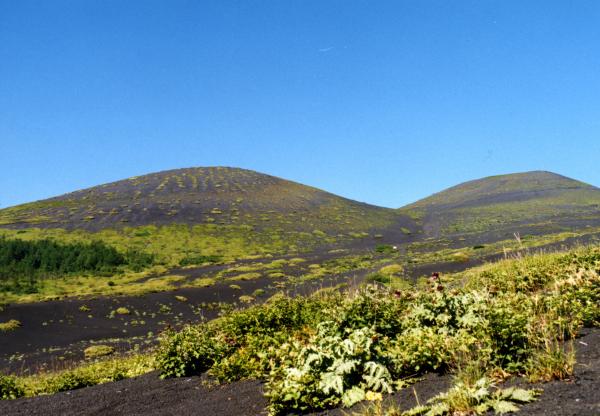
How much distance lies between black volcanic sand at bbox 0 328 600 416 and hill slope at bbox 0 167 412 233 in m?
88.5

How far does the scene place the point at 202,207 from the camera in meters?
116

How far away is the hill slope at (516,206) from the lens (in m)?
98.2

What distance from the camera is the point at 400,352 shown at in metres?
7.47

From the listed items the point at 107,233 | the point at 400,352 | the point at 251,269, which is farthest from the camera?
the point at 107,233

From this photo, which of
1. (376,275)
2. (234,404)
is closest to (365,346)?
(234,404)

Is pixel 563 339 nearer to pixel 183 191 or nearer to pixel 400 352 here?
pixel 400 352

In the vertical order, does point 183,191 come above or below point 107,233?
above

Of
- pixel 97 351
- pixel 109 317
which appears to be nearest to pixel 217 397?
pixel 97 351

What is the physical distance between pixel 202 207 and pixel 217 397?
109 m

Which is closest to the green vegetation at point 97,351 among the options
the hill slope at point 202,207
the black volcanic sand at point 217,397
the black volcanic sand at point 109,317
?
the black volcanic sand at point 109,317

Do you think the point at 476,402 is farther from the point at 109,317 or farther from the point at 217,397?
the point at 109,317

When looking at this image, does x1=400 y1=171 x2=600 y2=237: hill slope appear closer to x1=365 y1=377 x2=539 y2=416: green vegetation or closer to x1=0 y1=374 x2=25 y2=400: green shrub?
x1=0 y1=374 x2=25 y2=400: green shrub

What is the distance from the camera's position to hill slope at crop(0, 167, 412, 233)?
103062mm

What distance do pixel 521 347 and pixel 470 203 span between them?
154 m
